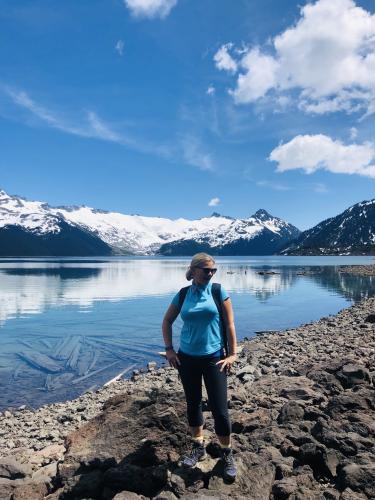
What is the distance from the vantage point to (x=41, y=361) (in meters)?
27.5

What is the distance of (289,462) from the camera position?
8422 millimetres

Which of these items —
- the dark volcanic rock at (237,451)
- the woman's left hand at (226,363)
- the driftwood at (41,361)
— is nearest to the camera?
the dark volcanic rock at (237,451)

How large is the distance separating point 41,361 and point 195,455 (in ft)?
71.1

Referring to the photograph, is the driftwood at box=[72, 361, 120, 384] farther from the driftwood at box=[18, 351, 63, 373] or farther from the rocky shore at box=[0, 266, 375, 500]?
the rocky shore at box=[0, 266, 375, 500]

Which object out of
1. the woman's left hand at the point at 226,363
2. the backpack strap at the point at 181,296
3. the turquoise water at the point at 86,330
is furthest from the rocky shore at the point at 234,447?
the turquoise water at the point at 86,330

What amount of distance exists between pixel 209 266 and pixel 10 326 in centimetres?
3688

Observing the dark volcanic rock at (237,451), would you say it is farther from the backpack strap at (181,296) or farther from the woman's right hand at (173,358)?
the backpack strap at (181,296)

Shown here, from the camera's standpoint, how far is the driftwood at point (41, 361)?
26.0 m

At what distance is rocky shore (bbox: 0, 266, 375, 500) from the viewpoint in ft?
25.2

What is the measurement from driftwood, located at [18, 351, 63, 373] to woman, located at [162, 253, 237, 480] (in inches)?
750

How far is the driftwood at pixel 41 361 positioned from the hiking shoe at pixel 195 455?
62.0ft

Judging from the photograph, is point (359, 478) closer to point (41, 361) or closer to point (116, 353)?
point (116, 353)

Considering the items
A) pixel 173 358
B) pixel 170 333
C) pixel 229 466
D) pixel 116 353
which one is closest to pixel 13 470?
pixel 173 358

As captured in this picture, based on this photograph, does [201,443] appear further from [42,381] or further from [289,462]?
[42,381]
